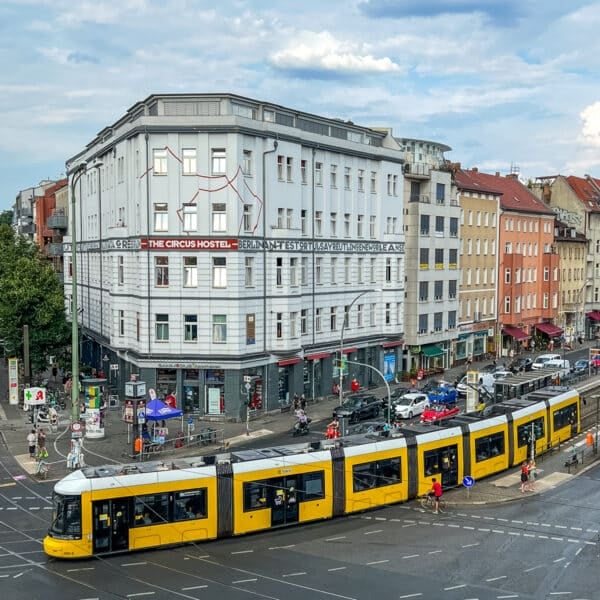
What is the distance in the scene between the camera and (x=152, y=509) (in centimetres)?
2622

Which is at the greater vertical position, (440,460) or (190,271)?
(190,271)

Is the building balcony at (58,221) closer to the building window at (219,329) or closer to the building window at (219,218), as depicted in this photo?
the building window at (219,218)

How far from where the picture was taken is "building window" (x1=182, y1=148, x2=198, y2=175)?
50969 mm

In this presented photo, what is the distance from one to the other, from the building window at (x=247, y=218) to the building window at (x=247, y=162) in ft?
7.33

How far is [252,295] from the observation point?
5234 centimetres

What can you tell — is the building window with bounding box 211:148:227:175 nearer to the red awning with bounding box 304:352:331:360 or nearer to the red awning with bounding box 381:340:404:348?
the red awning with bounding box 304:352:331:360

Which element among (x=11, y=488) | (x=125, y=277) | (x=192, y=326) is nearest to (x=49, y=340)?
(x=125, y=277)

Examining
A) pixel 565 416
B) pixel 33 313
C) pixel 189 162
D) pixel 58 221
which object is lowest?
pixel 565 416

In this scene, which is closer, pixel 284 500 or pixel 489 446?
pixel 284 500

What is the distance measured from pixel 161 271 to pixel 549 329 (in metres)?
57.7

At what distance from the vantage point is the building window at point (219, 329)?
169ft

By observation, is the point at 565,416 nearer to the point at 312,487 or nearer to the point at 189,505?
the point at 312,487

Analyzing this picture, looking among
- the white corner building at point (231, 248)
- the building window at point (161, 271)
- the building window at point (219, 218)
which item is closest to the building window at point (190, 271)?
the white corner building at point (231, 248)

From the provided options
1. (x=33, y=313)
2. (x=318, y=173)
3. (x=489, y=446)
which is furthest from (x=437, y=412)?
(x=33, y=313)
